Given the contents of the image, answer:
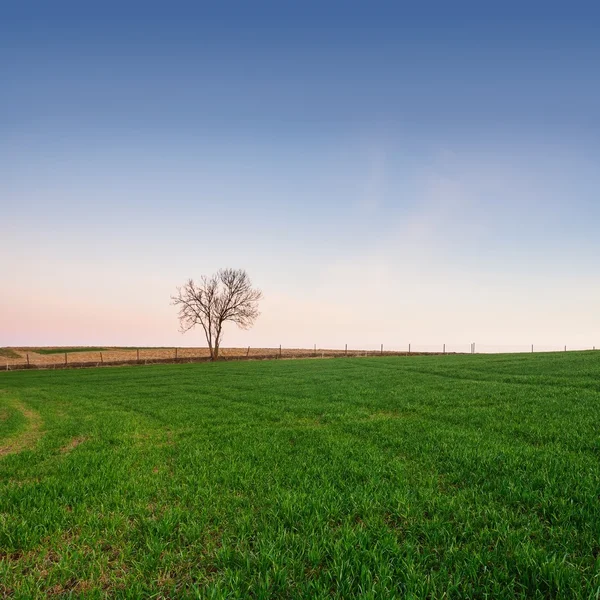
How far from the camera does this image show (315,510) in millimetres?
5730

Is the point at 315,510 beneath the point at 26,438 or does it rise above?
above

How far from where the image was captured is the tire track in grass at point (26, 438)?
12.2 m

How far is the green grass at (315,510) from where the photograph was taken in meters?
4.18

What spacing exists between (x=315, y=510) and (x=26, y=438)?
507 inches

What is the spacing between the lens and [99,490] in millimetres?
7160

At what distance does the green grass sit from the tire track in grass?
1.26 ft

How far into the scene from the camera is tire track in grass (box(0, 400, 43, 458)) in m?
12.2

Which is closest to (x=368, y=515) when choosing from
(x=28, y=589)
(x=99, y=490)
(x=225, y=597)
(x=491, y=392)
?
(x=225, y=597)

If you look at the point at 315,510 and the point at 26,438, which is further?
the point at 26,438

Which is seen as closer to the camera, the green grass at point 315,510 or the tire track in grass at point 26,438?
the green grass at point 315,510

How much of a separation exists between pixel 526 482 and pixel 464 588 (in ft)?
11.2

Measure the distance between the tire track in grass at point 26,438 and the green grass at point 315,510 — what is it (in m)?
0.38

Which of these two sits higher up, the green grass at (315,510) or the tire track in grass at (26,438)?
the green grass at (315,510)

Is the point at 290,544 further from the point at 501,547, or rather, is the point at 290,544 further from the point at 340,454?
the point at 340,454
